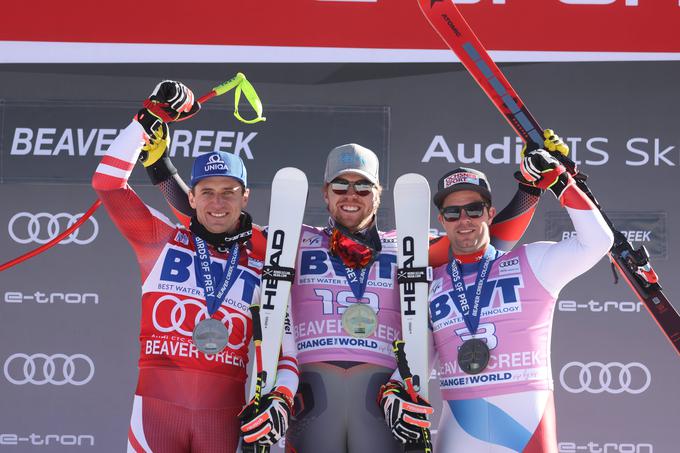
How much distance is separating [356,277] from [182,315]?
2.10ft

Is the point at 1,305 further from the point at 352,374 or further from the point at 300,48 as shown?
the point at 352,374

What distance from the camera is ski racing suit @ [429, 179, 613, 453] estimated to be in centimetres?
303

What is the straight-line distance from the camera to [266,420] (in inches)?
115

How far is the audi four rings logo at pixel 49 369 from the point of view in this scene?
489 cm

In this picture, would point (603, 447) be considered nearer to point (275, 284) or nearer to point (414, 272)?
point (414, 272)

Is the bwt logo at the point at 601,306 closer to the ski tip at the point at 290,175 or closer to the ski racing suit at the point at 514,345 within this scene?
the ski racing suit at the point at 514,345

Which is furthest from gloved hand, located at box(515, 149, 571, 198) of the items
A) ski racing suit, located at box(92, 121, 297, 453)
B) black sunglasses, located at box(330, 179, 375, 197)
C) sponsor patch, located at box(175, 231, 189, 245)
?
sponsor patch, located at box(175, 231, 189, 245)

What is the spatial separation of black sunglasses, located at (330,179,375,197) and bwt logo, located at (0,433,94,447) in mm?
2443

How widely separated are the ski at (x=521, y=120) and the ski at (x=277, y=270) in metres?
0.89

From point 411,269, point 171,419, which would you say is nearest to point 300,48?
point 411,269

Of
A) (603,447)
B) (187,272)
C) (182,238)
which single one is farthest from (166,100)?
(603,447)

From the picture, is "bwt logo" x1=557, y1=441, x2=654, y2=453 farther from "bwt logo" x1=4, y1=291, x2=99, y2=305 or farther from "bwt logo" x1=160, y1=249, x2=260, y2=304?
"bwt logo" x1=4, y1=291, x2=99, y2=305

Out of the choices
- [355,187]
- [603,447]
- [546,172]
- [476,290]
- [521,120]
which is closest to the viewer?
[546,172]

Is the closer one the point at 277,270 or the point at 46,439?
the point at 277,270
